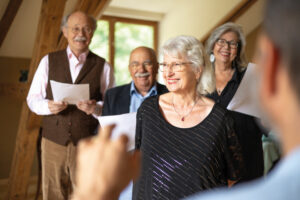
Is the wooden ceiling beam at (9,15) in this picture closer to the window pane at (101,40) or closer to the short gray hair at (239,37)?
the window pane at (101,40)

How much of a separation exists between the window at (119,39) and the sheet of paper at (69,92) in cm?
288

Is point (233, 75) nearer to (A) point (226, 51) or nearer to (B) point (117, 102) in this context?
(A) point (226, 51)

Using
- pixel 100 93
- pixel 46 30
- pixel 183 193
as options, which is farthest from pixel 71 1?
pixel 183 193

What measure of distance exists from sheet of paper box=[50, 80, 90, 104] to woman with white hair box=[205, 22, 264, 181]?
812 millimetres

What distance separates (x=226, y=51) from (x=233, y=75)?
168mm

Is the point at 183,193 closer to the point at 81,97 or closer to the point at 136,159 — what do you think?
the point at 136,159

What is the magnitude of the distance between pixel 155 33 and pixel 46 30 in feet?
9.17

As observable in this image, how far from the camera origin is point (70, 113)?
2.21m

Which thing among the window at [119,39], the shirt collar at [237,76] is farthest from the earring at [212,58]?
the window at [119,39]

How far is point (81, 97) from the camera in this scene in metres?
2.07

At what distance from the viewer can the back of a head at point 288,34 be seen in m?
0.32

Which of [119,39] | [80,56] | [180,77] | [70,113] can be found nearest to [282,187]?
[180,77]

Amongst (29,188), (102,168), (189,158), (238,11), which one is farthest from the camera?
(238,11)

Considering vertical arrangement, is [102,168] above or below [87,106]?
above
